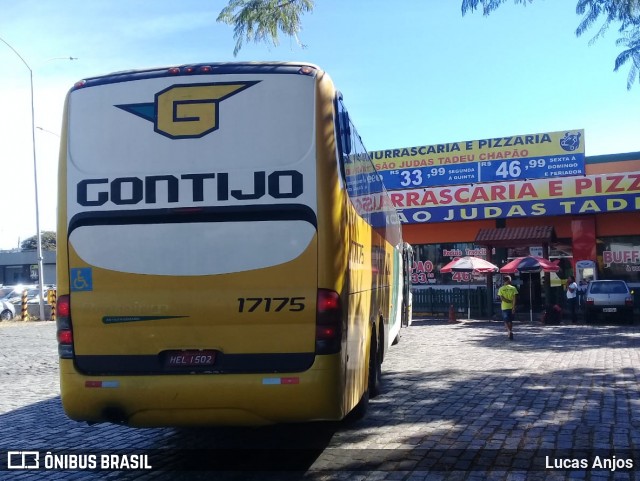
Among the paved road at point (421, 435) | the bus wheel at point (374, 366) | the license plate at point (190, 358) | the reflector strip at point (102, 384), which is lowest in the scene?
the paved road at point (421, 435)

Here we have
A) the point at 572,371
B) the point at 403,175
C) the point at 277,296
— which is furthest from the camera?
the point at 403,175

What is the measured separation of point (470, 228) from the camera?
30.9m

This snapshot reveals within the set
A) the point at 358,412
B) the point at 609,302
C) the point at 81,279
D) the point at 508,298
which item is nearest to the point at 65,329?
the point at 81,279

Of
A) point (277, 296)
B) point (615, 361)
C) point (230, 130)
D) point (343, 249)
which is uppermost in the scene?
point (230, 130)

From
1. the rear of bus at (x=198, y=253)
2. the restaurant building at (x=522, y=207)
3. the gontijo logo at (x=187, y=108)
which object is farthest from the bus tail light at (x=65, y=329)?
the restaurant building at (x=522, y=207)

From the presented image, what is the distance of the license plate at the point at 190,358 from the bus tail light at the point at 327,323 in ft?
3.06

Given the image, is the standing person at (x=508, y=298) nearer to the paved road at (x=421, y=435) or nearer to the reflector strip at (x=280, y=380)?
the paved road at (x=421, y=435)

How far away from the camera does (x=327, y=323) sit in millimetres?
5754

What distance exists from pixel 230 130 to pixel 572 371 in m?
8.85

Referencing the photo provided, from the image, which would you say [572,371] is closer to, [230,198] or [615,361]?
[615,361]

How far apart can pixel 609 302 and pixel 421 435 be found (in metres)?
18.1

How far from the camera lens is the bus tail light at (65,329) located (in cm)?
598

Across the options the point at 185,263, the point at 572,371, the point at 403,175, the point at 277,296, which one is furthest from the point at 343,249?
the point at 403,175

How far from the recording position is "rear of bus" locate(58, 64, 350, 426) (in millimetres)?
5750
